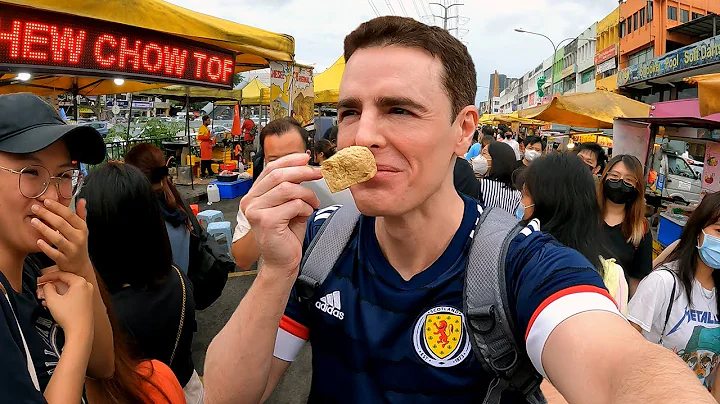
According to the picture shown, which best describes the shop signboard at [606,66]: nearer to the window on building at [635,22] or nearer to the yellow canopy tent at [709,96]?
the window on building at [635,22]

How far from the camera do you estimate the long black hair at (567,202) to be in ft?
9.06

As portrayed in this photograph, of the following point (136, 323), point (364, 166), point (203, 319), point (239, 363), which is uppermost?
point (364, 166)

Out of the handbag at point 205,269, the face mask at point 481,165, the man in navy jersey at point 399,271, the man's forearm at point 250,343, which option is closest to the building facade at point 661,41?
the face mask at point 481,165

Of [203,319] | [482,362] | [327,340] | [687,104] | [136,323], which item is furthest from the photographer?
[687,104]

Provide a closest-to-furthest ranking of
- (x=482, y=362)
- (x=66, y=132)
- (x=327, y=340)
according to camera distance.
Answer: (x=482, y=362)
(x=327, y=340)
(x=66, y=132)

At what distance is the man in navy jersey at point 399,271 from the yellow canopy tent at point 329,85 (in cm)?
1228

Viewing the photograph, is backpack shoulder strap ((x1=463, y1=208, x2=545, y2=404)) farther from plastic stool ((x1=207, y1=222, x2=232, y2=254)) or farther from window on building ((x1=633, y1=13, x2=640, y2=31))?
window on building ((x1=633, y1=13, x2=640, y2=31))

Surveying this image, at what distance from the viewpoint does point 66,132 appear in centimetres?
154

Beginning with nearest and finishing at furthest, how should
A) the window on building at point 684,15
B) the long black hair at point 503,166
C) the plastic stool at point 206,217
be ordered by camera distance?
1. the long black hair at point 503,166
2. the plastic stool at point 206,217
3. the window on building at point 684,15

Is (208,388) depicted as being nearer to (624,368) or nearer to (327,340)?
(327,340)

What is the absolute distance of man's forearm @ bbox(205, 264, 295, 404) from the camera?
129 centimetres

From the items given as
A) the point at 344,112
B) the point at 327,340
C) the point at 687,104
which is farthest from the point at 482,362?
the point at 687,104

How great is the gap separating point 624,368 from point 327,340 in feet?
2.82

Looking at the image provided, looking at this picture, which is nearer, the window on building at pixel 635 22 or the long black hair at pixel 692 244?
the long black hair at pixel 692 244
